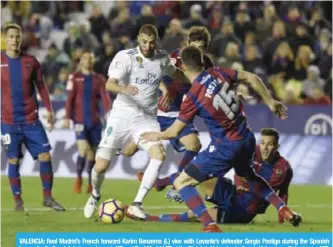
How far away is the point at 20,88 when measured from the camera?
14312 mm

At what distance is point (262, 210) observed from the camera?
12.9m

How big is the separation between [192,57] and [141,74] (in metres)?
1.76

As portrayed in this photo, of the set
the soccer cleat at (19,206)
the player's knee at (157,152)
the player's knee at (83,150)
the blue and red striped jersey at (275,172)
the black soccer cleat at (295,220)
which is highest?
the player's knee at (157,152)

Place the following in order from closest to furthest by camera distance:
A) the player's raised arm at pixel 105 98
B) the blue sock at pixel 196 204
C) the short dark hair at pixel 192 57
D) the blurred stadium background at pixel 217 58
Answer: the short dark hair at pixel 192 57
the blue sock at pixel 196 204
the player's raised arm at pixel 105 98
the blurred stadium background at pixel 217 58

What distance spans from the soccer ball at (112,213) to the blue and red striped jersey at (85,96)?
15.1 ft

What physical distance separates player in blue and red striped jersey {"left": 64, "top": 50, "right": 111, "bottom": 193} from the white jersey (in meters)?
3.92

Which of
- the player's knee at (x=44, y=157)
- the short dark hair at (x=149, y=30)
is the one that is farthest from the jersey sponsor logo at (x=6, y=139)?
the short dark hair at (x=149, y=30)

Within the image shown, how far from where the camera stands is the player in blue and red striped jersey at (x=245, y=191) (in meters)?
12.7

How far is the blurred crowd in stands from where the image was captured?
22.0 meters

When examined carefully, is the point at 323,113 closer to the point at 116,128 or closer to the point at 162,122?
the point at 162,122

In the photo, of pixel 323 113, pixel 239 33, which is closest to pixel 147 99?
pixel 323 113

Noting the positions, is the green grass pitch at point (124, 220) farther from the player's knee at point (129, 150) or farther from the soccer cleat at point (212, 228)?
the player's knee at point (129, 150)

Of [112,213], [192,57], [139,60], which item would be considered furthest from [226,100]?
[112,213]

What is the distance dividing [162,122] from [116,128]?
1.64 metres
